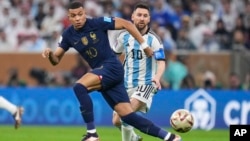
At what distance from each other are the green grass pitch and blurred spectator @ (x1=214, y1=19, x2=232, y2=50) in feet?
15.2

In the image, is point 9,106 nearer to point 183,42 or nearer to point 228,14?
point 183,42

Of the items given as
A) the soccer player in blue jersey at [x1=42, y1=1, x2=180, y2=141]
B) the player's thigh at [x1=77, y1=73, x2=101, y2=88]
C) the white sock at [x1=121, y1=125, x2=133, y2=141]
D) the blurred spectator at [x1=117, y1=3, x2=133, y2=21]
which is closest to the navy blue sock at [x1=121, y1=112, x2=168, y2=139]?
the soccer player in blue jersey at [x1=42, y1=1, x2=180, y2=141]

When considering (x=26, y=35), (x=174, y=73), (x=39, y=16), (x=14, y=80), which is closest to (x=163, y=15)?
(x=174, y=73)

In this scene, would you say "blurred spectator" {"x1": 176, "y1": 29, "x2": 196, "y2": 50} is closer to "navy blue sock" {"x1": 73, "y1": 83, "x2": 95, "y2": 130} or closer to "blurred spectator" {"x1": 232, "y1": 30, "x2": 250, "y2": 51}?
"blurred spectator" {"x1": 232, "y1": 30, "x2": 250, "y2": 51}

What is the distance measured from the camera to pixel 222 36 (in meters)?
24.3

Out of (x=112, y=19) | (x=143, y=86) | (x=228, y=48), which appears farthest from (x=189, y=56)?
(x=112, y=19)

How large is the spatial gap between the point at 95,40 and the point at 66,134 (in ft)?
17.5

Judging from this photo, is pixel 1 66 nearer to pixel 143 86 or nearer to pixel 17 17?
pixel 17 17

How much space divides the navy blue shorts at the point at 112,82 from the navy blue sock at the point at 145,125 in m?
0.29

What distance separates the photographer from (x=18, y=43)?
23.5m

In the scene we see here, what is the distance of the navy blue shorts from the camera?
41.1ft

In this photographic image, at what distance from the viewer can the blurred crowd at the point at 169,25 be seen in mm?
23250

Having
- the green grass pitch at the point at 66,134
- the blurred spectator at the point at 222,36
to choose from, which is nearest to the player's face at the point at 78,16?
the green grass pitch at the point at 66,134

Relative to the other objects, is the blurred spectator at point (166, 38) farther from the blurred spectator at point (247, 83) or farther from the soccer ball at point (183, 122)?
the soccer ball at point (183, 122)
